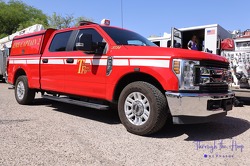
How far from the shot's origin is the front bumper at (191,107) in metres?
4.04

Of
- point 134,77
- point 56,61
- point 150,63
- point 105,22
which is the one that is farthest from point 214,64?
point 56,61

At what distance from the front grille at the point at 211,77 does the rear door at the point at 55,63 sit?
3024 millimetres

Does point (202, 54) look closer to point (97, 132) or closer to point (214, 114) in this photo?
point (214, 114)

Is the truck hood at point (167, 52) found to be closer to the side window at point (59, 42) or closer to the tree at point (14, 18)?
the side window at point (59, 42)

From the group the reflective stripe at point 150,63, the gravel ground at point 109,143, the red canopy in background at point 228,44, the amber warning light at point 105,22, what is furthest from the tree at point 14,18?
the reflective stripe at point 150,63

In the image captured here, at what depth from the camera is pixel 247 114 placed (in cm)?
669

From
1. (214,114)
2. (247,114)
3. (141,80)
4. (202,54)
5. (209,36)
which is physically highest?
(209,36)

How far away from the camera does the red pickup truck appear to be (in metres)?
4.12

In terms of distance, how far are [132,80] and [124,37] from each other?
1.08 meters

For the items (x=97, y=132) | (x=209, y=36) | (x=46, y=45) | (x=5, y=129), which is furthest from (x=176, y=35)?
(x=5, y=129)

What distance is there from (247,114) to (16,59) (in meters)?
6.35

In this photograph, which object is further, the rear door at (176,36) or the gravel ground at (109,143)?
the rear door at (176,36)

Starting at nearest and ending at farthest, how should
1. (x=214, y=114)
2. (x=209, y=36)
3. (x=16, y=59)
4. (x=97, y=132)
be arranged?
(x=214, y=114) < (x=97, y=132) < (x=16, y=59) < (x=209, y=36)

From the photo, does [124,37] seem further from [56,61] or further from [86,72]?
[56,61]
